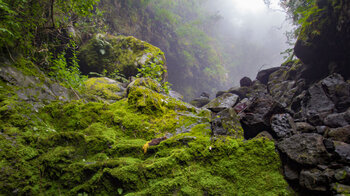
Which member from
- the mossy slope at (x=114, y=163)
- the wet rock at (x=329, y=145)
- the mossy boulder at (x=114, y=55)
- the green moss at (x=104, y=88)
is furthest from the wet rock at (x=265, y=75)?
the mossy slope at (x=114, y=163)

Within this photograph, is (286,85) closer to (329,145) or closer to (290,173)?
(329,145)

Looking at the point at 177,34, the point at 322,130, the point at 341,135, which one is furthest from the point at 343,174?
the point at 177,34

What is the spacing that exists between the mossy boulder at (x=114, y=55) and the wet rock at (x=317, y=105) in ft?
21.1

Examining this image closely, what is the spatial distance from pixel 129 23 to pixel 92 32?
825 cm

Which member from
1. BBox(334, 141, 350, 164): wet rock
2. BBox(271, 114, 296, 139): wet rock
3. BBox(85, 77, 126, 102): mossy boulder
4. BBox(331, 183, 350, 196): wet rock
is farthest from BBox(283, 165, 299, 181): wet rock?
BBox(85, 77, 126, 102): mossy boulder

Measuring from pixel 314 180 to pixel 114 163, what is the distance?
8.19 ft

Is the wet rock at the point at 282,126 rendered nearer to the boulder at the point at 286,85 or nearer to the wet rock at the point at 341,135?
the wet rock at the point at 341,135

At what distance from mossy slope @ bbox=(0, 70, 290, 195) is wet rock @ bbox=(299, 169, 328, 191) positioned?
22 cm

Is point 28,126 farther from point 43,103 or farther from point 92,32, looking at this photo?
point 92,32

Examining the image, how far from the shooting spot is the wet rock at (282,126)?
10.4 feet

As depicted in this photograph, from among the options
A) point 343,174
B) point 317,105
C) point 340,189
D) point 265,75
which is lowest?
point 340,189

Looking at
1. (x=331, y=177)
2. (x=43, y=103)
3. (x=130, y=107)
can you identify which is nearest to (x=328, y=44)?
(x=331, y=177)

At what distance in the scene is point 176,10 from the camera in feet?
104

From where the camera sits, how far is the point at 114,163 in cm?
236
